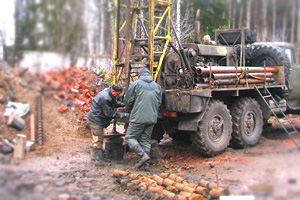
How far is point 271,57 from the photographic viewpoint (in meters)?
8.70

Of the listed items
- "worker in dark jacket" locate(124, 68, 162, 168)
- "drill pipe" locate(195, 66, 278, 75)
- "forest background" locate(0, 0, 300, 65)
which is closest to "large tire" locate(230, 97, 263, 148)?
"drill pipe" locate(195, 66, 278, 75)

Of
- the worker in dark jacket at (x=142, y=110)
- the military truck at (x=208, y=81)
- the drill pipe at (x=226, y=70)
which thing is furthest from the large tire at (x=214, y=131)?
the worker in dark jacket at (x=142, y=110)

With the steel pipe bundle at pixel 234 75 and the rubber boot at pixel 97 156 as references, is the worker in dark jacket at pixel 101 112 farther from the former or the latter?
the steel pipe bundle at pixel 234 75

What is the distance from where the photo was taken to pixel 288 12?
205 cm

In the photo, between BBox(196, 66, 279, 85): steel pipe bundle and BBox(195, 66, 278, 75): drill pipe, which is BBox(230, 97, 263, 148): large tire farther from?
BBox(195, 66, 278, 75): drill pipe

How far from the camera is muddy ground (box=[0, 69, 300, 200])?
8.40 ft

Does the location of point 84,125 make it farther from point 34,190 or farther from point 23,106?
point 34,190

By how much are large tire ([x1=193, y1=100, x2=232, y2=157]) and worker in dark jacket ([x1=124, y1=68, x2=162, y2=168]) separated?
104cm

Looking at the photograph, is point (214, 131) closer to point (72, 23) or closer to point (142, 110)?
point (142, 110)

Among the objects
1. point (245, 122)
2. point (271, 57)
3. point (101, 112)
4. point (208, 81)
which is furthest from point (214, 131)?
point (271, 57)

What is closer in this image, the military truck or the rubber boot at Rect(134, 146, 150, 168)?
the rubber boot at Rect(134, 146, 150, 168)

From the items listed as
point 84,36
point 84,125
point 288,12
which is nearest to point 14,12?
point 84,36

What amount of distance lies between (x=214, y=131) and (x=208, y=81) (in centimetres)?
100

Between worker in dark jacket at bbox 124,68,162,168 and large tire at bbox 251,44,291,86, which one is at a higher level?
large tire at bbox 251,44,291,86
